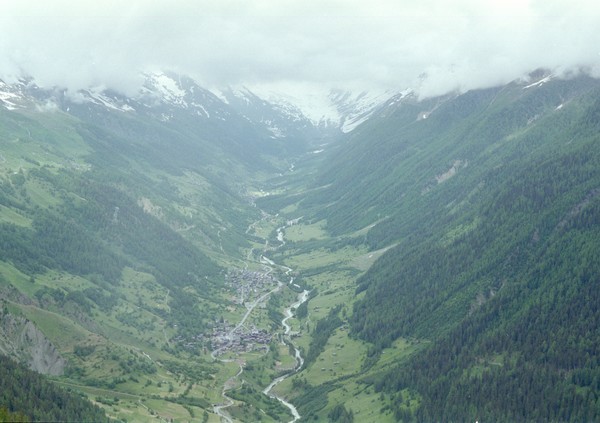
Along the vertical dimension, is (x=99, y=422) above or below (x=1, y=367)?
below

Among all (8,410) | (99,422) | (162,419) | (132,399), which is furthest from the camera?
(132,399)

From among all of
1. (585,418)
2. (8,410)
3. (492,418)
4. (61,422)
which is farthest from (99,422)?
(585,418)

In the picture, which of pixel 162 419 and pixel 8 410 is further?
pixel 162 419

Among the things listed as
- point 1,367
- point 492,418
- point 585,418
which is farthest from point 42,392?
point 585,418

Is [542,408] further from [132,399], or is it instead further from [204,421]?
[132,399]

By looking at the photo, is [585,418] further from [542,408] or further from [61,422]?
[61,422]

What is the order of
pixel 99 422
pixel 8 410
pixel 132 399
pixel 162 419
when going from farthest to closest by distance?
pixel 132 399, pixel 162 419, pixel 99 422, pixel 8 410
